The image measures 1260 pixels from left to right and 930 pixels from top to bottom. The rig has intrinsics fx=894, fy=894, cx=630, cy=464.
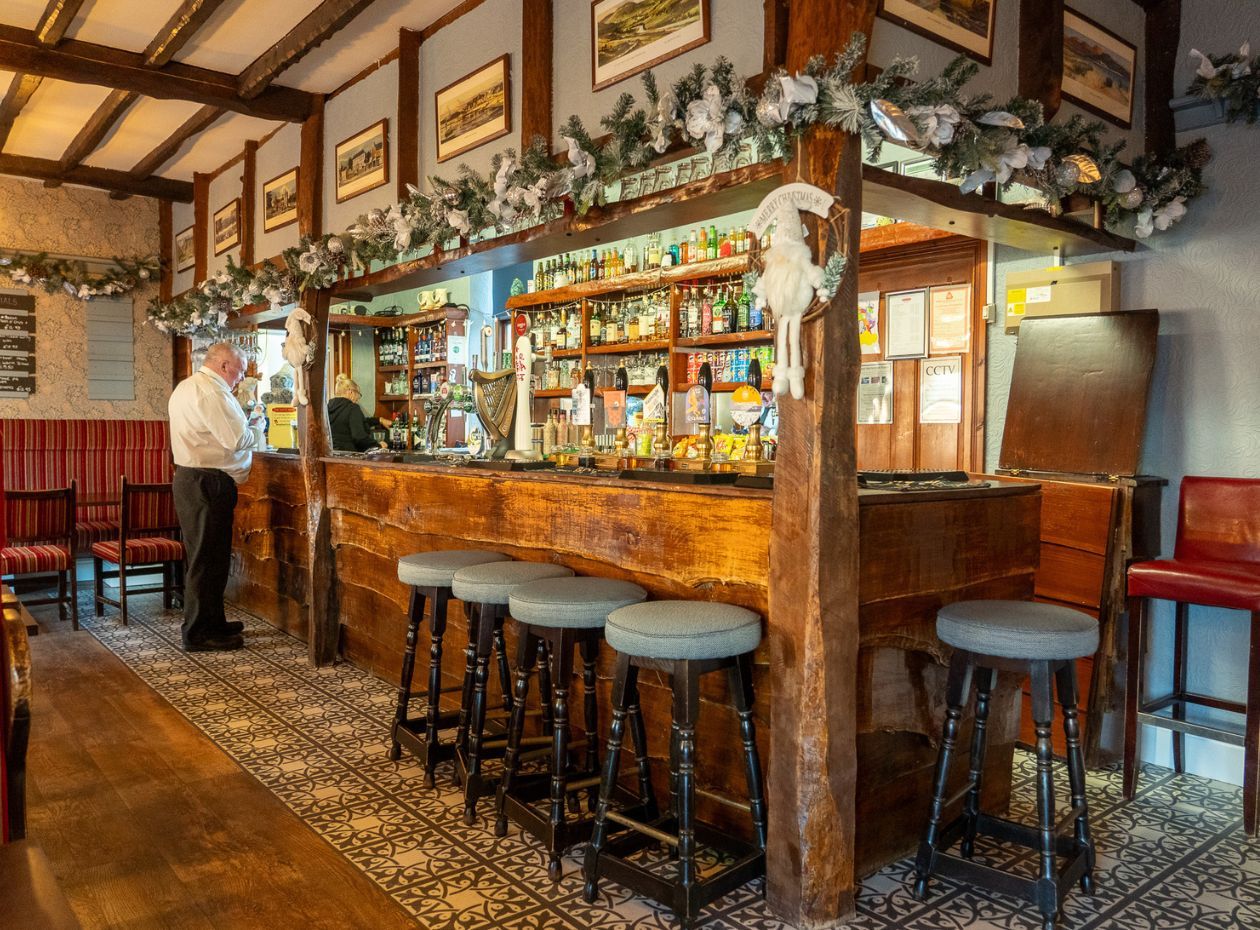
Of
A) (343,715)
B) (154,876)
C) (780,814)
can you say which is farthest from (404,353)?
(780,814)

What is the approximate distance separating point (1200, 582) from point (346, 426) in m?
5.49

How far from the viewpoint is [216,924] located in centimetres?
241

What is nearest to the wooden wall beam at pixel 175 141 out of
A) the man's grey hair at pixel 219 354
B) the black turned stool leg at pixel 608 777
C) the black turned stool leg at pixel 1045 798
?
the man's grey hair at pixel 219 354

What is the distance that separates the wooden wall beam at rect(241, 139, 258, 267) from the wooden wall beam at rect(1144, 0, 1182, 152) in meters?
5.60

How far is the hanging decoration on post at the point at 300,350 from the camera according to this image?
5266 millimetres

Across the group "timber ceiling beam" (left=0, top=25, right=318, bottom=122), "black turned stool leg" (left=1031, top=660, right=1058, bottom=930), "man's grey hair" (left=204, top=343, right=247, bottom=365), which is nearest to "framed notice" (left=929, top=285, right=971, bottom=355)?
"black turned stool leg" (left=1031, top=660, right=1058, bottom=930)

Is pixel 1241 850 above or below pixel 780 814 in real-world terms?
below

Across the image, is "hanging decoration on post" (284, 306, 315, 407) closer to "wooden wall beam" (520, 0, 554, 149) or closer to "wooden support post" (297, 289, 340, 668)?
"wooden support post" (297, 289, 340, 668)

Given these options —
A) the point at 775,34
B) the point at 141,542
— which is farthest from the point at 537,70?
the point at 141,542

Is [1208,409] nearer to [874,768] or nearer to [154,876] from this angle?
[874,768]

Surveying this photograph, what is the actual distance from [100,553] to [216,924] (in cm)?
457

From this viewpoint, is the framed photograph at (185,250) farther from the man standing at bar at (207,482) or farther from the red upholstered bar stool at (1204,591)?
the red upholstered bar stool at (1204,591)

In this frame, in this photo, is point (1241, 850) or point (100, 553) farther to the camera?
point (100, 553)

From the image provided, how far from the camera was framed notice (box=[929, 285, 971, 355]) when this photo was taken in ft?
14.8
